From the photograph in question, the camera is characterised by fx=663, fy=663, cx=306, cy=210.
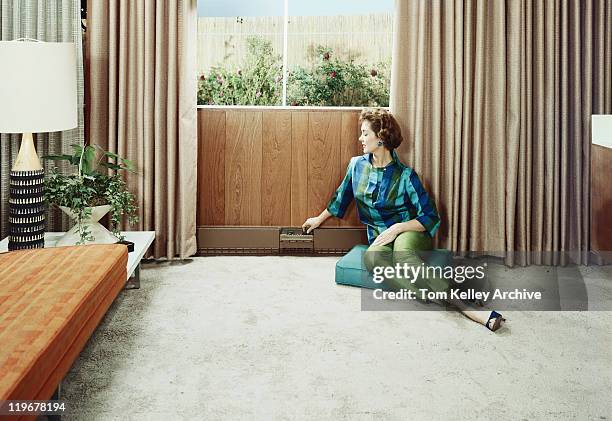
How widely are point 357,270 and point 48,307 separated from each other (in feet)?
5.59

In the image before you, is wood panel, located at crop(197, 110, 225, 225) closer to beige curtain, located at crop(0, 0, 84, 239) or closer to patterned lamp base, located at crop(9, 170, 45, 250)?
beige curtain, located at crop(0, 0, 84, 239)

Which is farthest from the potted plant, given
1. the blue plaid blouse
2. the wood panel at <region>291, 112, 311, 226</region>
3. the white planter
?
the blue plaid blouse

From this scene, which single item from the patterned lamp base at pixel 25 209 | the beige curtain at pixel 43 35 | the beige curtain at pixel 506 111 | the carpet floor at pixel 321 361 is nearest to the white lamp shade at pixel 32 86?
the patterned lamp base at pixel 25 209

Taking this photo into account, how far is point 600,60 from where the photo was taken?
3.64m

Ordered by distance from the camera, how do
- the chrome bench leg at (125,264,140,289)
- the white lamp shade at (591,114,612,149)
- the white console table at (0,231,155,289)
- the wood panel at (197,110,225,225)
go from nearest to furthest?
the white lamp shade at (591,114,612,149), the white console table at (0,231,155,289), the chrome bench leg at (125,264,140,289), the wood panel at (197,110,225,225)

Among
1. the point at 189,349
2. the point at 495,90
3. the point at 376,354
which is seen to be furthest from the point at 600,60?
the point at 189,349

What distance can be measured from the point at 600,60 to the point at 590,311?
1.49m

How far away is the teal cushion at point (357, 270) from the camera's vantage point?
3215mm

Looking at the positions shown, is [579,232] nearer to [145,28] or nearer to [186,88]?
[186,88]

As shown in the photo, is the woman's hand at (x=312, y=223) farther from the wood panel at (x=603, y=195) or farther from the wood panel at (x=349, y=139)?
the wood panel at (x=603, y=195)

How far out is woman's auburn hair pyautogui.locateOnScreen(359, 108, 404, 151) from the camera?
345cm

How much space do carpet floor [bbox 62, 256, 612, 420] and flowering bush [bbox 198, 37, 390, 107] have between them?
1.26 m

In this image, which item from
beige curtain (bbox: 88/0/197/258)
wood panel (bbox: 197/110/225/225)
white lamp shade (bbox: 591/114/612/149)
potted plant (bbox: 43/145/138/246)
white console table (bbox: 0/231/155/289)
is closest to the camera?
white lamp shade (bbox: 591/114/612/149)
